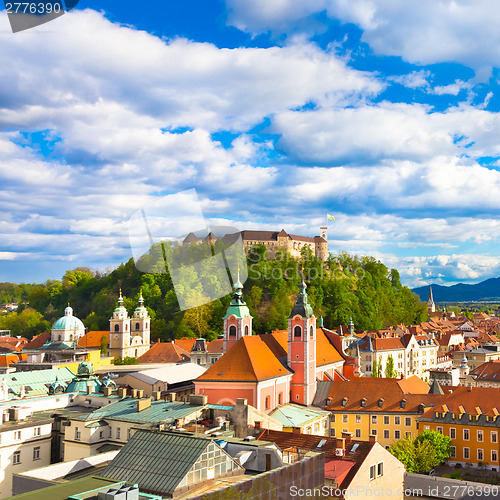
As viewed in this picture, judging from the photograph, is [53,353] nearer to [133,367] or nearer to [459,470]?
[133,367]

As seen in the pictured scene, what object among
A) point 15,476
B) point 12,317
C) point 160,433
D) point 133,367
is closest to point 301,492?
point 160,433

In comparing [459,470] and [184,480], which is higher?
[184,480]

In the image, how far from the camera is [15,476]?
54.9 ft

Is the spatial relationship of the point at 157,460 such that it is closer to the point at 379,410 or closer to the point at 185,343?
the point at 379,410

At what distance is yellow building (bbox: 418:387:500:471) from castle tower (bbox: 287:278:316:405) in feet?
25.4

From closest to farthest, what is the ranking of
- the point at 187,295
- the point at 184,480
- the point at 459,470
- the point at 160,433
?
the point at 184,480 < the point at 160,433 < the point at 459,470 < the point at 187,295

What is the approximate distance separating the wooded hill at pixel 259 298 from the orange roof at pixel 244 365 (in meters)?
40.2

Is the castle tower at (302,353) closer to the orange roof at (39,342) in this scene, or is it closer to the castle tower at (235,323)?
the castle tower at (235,323)

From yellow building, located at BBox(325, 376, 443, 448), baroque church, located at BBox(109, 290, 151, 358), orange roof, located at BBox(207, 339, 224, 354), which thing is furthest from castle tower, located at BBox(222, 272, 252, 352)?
baroque church, located at BBox(109, 290, 151, 358)

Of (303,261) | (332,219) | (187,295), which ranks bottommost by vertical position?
(187,295)

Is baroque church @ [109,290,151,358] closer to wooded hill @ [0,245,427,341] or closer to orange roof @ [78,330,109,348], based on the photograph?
orange roof @ [78,330,109,348]

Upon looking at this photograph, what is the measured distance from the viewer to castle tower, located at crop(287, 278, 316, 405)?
41.2 metres

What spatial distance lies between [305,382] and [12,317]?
73122 millimetres

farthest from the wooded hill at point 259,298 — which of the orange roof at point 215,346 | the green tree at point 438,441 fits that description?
the green tree at point 438,441
